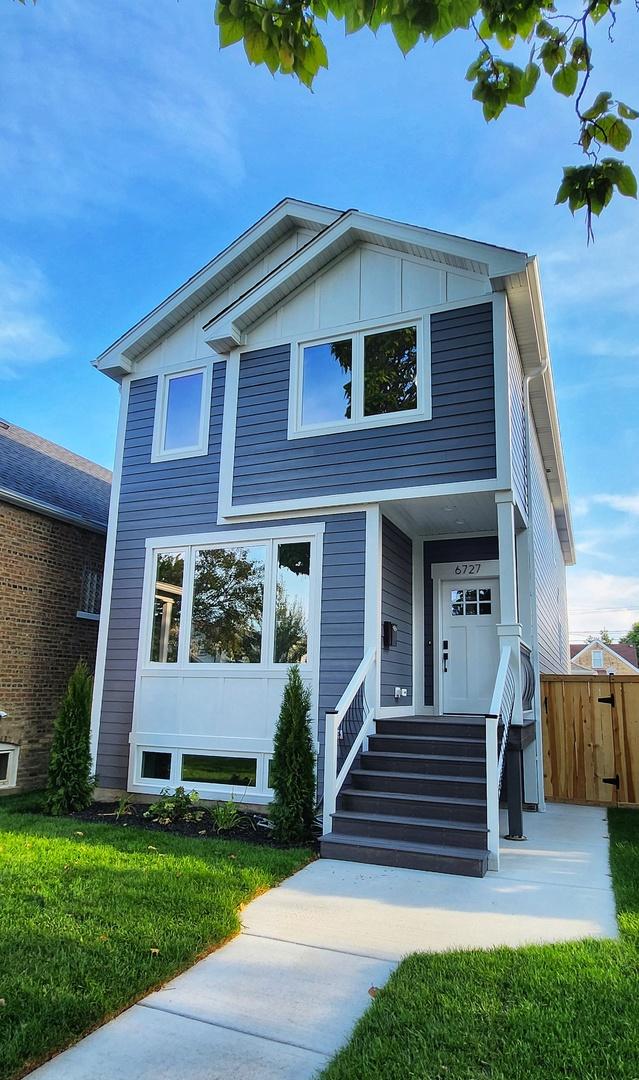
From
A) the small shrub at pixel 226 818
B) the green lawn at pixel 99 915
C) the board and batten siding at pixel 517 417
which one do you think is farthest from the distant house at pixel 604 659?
the green lawn at pixel 99 915

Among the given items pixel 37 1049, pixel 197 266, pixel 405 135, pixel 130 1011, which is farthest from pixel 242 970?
pixel 197 266

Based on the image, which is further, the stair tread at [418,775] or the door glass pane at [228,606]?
the door glass pane at [228,606]

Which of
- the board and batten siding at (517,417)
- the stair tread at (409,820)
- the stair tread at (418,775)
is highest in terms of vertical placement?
the board and batten siding at (517,417)

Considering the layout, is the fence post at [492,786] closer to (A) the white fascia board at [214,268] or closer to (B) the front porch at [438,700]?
(B) the front porch at [438,700]

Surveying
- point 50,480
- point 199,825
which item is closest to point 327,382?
A: point 199,825

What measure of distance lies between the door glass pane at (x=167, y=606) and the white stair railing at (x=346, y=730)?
2.65 meters

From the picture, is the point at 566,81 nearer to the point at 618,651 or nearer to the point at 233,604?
the point at 233,604

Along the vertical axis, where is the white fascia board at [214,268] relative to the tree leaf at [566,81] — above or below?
above

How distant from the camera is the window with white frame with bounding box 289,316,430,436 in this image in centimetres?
796

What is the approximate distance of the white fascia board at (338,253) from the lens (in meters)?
7.53

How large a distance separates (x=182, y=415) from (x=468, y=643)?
16.3ft

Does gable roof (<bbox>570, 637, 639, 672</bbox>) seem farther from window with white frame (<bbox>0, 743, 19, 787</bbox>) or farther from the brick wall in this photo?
window with white frame (<bbox>0, 743, 19, 787</bbox>)

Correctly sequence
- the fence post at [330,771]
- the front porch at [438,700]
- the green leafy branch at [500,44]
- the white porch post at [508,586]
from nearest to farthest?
the green leafy branch at [500,44] → the front porch at [438,700] → the fence post at [330,771] → the white porch post at [508,586]

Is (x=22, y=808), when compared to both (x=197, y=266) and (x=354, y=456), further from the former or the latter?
(x=197, y=266)
